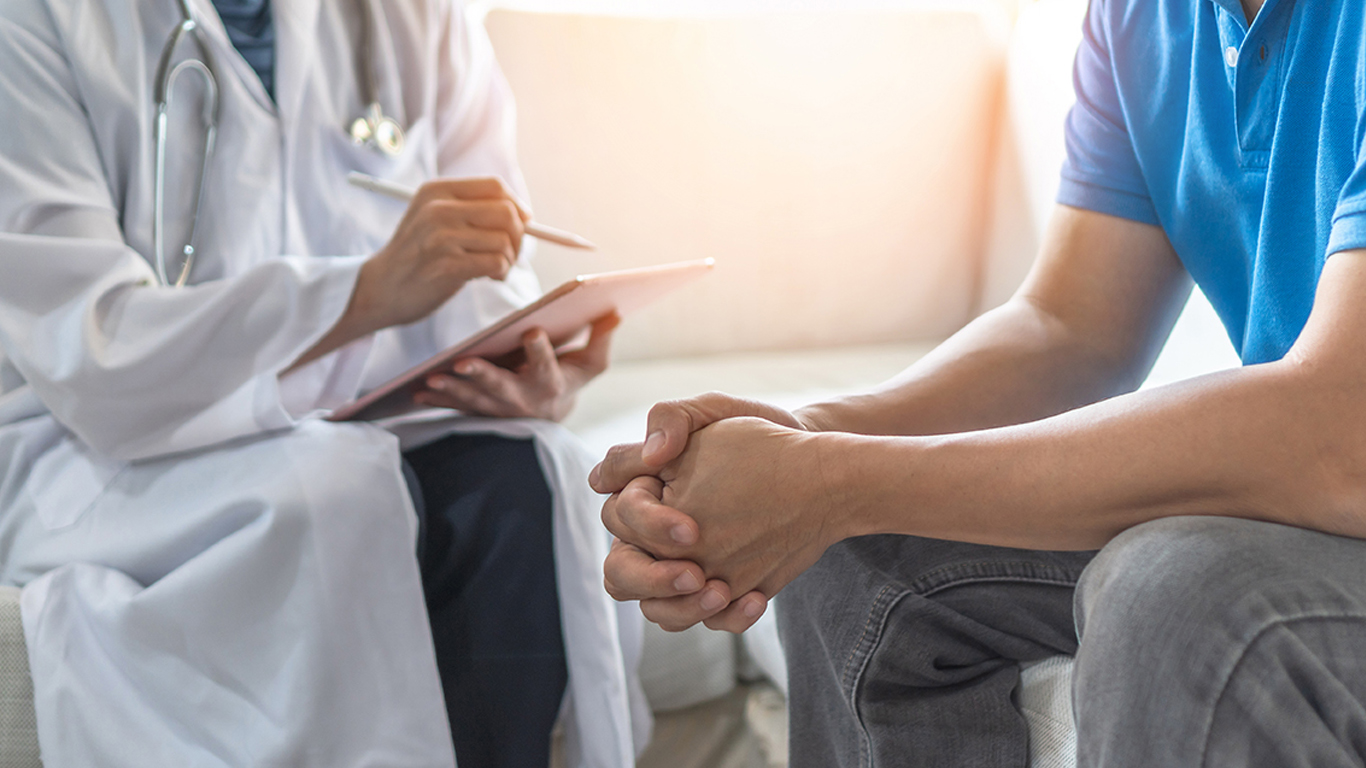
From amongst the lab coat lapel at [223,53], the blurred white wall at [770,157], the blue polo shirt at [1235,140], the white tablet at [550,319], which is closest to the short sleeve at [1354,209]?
the blue polo shirt at [1235,140]

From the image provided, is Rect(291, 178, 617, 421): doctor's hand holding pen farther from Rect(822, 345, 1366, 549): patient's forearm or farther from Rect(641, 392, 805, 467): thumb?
Rect(822, 345, 1366, 549): patient's forearm

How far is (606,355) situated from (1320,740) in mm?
824

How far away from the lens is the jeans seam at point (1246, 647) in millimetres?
428

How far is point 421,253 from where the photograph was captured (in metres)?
0.89

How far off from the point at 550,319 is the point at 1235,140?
22.7 inches

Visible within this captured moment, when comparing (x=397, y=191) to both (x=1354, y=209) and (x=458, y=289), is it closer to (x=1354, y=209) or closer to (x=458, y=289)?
(x=458, y=289)

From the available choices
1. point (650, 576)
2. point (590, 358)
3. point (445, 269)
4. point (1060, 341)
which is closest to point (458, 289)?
point (445, 269)

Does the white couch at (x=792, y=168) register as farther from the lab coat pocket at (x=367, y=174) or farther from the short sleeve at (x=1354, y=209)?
the short sleeve at (x=1354, y=209)

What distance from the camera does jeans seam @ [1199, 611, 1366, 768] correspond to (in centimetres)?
43

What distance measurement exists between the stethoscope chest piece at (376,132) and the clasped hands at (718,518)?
603mm

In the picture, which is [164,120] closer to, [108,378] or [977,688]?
[108,378]

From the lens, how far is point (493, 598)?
0.94 metres

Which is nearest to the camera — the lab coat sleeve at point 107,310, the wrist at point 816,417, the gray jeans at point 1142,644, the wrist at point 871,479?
the gray jeans at point 1142,644

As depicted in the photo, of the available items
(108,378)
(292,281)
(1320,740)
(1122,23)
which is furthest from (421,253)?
(1320,740)
